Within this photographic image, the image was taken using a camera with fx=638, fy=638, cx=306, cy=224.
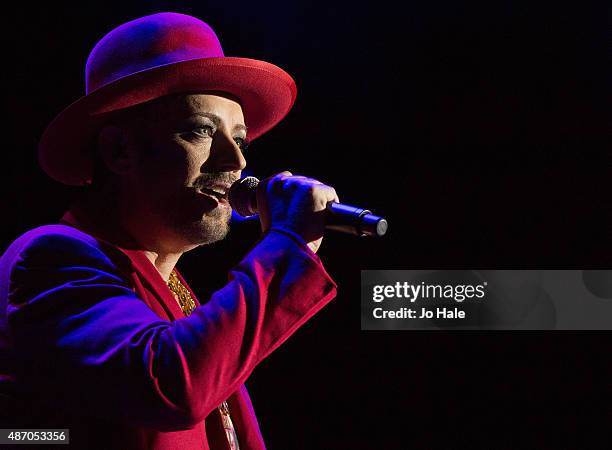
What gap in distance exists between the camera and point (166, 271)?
57.1 inches

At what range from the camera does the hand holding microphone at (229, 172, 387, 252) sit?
3.64 feet

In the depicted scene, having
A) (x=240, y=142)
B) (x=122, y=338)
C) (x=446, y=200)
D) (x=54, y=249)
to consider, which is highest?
(x=446, y=200)

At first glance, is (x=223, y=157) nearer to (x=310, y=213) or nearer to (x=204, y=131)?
(x=204, y=131)

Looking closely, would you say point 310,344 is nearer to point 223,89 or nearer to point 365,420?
point 365,420

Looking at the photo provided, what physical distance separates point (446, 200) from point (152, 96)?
161cm

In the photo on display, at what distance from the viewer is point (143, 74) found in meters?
1.31

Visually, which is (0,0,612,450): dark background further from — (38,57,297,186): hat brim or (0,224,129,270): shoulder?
(0,224,129,270): shoulder

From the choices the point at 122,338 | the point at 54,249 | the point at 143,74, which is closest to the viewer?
the point at 122,338

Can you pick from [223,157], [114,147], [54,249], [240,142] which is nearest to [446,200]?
[240,142]

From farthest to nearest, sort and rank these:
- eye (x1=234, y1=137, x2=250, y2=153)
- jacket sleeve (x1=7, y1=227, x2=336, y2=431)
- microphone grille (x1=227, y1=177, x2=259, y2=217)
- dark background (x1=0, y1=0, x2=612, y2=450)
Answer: dark background (x1=0, y1=0, x2=612, y2=450), eye (x1=234, y1=137, x2=250, y2=153), microphone grille (x1=227, y1=177, x2=259, y2=217), jacket sleeve (x1=7, y1=227, x2=336, y2=431)

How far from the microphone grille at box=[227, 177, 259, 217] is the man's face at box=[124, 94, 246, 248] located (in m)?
0.03

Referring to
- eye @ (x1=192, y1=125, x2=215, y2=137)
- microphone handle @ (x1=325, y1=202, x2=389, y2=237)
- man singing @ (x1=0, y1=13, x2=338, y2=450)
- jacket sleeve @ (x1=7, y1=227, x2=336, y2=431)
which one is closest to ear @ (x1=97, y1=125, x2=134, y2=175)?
man singing @ (x1=0, y1=13, x2=338, y2=450)

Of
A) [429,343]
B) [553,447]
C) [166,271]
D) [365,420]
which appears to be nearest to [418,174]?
[429,343]

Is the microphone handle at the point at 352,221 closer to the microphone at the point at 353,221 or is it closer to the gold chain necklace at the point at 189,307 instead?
the microphone at the point at 353,221
